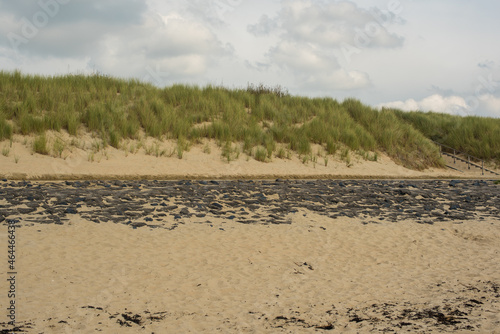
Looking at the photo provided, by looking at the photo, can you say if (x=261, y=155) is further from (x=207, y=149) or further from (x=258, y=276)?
(x=258, y=276)

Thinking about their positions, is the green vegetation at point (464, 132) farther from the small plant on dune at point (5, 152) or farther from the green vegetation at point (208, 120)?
the small plant on dune at point (5, 152)

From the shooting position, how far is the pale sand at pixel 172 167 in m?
14.4

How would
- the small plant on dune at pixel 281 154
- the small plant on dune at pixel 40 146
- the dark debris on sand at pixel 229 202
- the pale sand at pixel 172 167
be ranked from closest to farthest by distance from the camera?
Answer: the dark debris on sand at pixel 229 202
the pale sand at pixel 172 167
the small plant on dune at pixel 40 146
the small plant on dune at pixel 281 154

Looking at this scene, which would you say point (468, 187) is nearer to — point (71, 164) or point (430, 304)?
point (430, 304)

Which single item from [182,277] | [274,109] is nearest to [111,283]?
[182,277]

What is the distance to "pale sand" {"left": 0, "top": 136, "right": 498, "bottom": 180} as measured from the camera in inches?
565

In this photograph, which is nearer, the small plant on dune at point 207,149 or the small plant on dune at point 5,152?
the small plant on dune at point 5,152

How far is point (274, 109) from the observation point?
21125 mm

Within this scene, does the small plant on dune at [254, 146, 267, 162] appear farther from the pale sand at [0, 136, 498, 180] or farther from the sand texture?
the sand texture

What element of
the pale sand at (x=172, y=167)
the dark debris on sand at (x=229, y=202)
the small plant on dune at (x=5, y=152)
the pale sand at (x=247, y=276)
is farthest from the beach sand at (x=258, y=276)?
the small plant on dune at (x=5, y=152)

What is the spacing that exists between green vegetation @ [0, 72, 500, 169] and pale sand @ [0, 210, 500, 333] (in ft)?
29.4

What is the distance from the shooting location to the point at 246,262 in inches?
274

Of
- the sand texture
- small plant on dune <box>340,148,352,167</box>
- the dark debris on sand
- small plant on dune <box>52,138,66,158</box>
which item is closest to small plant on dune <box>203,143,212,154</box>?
the dark debris on sand

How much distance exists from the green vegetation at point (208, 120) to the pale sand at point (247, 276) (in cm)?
895
